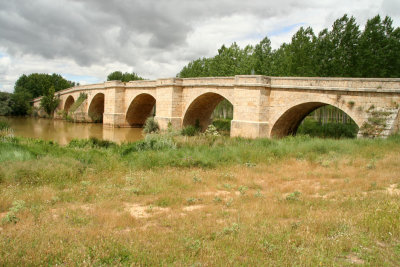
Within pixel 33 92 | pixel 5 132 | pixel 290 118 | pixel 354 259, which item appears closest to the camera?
pixel 354 259

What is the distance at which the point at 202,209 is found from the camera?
17.5 ft

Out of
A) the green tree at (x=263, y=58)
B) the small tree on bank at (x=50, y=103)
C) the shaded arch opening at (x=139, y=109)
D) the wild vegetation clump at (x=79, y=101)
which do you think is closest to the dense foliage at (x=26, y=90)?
the small tree on bank at (x=50, y=103)

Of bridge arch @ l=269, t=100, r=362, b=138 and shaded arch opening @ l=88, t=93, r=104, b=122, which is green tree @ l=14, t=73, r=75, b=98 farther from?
bridge arch @ l=269, t=100, r=362, b=138

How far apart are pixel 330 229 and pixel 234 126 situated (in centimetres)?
1485

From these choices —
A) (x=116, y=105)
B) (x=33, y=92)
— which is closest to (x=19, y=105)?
(x=33, y=92)

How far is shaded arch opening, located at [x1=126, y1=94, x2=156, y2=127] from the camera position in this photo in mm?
30875

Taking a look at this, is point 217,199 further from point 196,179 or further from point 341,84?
point 341,84

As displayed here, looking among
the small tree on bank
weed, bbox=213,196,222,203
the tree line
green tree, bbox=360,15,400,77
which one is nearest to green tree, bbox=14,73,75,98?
the tree line

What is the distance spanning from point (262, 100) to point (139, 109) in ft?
63.0

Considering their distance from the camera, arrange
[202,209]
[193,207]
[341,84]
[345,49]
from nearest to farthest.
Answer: [202,209] → [193,207] → [341,84] → [345,49]

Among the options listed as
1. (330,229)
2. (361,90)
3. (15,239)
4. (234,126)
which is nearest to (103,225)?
(15,239)

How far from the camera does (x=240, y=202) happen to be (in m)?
5.73

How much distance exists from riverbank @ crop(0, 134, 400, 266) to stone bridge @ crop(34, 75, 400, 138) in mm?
4385

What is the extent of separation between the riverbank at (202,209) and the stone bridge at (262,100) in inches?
173
